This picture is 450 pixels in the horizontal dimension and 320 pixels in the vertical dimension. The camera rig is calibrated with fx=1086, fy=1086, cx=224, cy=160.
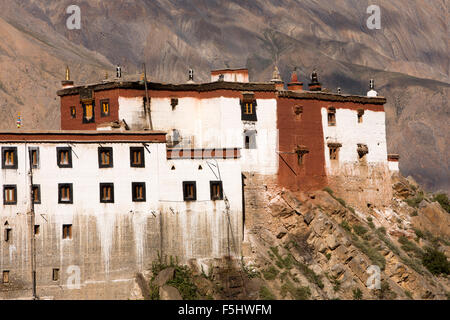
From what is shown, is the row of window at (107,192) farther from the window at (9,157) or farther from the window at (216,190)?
the window at (9,157)

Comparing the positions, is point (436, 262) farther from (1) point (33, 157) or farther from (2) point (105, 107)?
(1) point (33, 157)

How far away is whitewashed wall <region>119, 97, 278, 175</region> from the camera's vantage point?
256 ft

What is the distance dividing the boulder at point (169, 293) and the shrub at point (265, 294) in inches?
223

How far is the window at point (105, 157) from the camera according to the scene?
69750 mm

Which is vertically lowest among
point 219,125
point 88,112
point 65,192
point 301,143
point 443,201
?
point 443,201

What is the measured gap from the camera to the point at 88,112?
79.1m

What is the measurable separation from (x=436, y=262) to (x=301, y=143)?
13886 mm

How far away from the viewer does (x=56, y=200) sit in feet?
225

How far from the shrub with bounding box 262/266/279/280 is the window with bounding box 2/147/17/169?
17869 millimetres

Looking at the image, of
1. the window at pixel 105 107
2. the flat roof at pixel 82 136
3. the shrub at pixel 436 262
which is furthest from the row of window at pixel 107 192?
the shrub at pixel 436 262

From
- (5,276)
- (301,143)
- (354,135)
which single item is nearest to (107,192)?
(5,276)

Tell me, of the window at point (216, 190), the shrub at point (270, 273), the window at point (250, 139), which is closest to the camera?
the window at point (216, 190)

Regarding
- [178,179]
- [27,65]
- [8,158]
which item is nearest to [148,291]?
[178,179]
